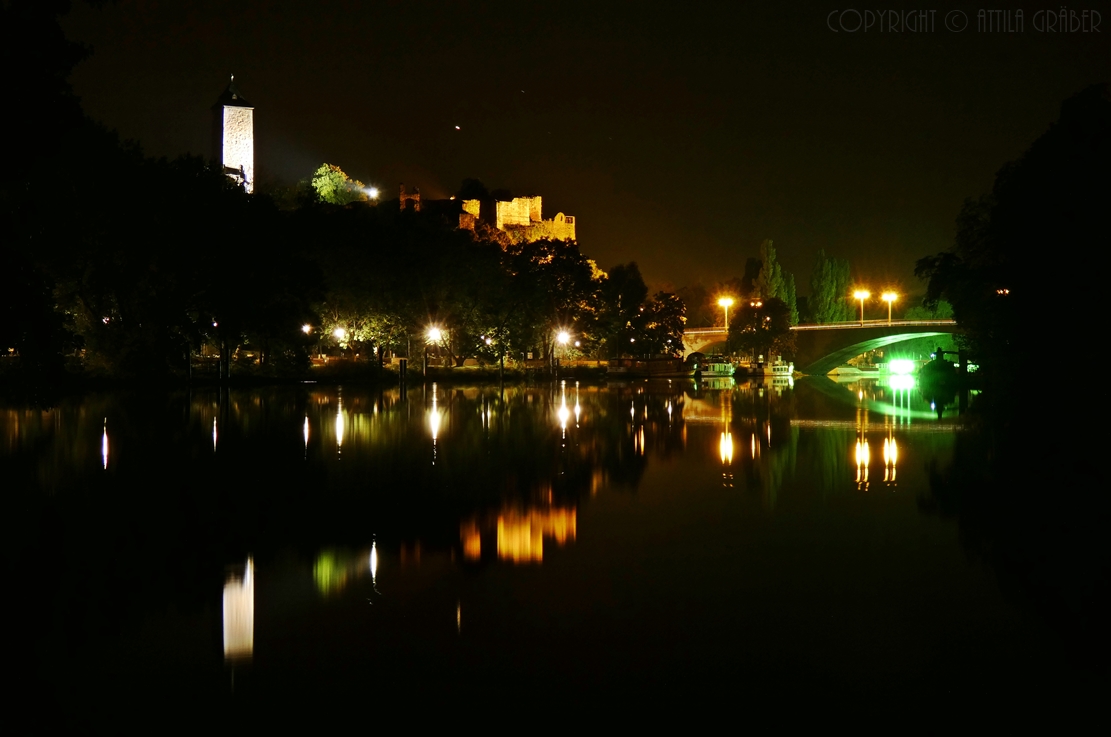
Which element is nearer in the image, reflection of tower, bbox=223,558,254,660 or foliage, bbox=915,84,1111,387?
reflection of tower, bbox=223,558,254,660

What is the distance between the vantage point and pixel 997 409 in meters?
30.1

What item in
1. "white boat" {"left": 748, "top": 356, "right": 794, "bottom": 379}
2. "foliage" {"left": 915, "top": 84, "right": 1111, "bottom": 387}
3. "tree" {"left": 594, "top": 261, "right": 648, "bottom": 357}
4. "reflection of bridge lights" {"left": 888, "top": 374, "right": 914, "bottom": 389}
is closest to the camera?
"foliage" {"left": 915, "top": 84, "right": 1111, "bottom": 387}

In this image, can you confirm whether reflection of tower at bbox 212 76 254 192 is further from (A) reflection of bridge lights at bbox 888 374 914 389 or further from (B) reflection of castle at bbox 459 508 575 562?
(B) reflection of castle at bbox 459 508 575 562

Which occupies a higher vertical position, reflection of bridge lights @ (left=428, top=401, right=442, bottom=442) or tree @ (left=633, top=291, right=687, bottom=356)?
tree @ (left=633, top=291, right=687, bottom=356)

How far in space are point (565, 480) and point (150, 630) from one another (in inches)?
312

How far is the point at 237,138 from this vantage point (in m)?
116

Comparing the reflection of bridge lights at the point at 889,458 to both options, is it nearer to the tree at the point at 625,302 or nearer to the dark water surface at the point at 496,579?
the dark water surface at the point at 496,579

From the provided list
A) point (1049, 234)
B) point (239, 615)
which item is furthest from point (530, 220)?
point (239, 615)

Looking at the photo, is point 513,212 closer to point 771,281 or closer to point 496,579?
point 771,281

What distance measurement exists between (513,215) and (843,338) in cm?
4881

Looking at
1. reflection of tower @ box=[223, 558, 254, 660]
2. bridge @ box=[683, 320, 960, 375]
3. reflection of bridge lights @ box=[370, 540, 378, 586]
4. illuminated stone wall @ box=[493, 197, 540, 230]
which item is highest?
illuminated stone wall @ box=[493, 197, 540, 230]

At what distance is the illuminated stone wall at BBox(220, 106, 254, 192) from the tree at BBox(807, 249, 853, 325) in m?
62.8

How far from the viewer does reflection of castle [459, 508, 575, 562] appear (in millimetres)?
9523

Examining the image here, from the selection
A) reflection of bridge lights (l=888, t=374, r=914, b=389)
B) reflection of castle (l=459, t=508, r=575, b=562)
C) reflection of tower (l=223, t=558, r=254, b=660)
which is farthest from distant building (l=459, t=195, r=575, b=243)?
reflection of tower (l=223, t=558, r=254, b=660)
